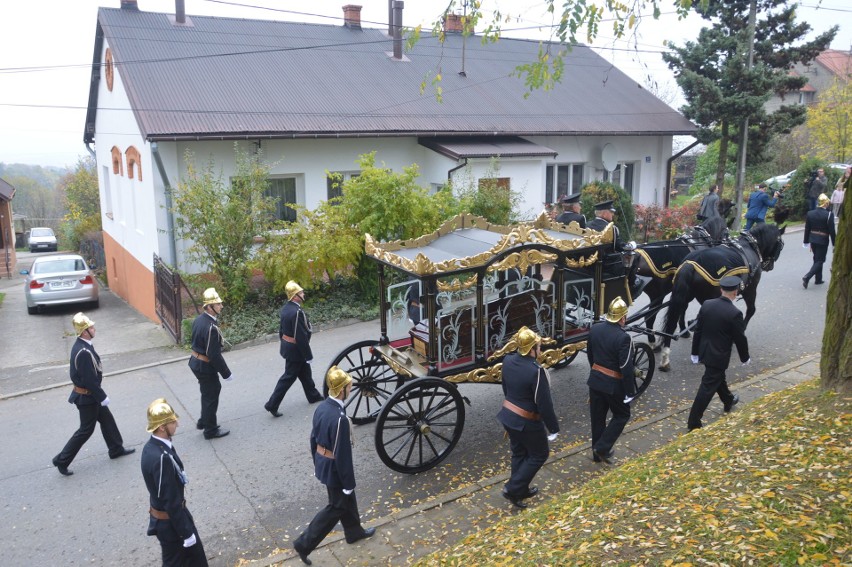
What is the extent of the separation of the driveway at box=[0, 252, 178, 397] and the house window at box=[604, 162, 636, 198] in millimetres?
15384

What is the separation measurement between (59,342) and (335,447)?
11.6 m

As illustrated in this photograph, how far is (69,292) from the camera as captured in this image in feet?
58.2

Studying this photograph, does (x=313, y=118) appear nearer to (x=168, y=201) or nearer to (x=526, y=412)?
(x=168, y=201)

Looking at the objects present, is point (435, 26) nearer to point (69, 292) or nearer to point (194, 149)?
point (194, 149)

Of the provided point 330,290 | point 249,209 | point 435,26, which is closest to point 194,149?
point 249,209

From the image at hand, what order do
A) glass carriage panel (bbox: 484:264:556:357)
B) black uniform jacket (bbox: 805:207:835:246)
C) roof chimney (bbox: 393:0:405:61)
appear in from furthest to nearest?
roof chimney (bbox: 393:0:405:61), black uniform jacket (bbox: 805:207:835:246), glass carriage panel (bbox: 484:264:556:357)

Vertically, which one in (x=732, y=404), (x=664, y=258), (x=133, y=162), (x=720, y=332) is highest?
(x=133, y=162)

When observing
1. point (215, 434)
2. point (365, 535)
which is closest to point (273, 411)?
point (215, 434)

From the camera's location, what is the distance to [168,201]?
13.9 metres

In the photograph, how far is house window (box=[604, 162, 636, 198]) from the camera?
2236 centimetres

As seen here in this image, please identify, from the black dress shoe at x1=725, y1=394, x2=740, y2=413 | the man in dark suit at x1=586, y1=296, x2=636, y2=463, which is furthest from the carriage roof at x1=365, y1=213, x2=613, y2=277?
the black dress shoe at x1=725, y1=394, x2=740, y2=413

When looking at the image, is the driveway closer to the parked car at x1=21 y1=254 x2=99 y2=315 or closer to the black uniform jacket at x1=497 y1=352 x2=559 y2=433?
the parked car at x1=21 y1=254 x2=99 y2=315

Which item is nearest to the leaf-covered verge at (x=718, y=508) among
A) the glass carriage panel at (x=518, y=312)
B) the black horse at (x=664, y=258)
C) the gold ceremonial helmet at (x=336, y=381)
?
the gold ceremonial helmet at (x=336, y=381)

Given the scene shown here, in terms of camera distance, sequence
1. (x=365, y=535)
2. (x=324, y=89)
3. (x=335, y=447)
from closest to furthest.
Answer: (x=335, y=447) → (x=365, y=535) → (x=324, y=89)
